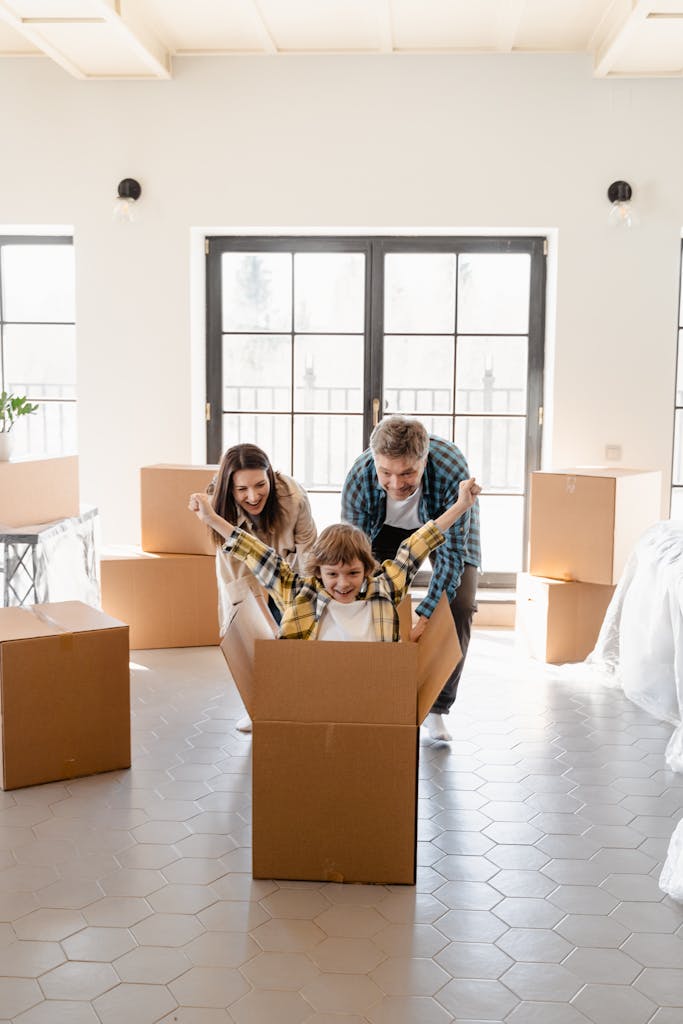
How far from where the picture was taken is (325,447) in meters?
5.27

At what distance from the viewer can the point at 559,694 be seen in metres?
4.05

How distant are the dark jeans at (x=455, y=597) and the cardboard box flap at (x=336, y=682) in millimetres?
883

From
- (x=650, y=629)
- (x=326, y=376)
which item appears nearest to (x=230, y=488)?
(x=650, y=629)

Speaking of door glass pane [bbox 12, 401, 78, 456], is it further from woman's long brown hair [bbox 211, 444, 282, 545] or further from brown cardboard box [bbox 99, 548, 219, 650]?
woman's long brown hair [bbox 211, 444, 282, 545]

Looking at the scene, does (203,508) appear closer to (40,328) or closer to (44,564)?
(44,564)

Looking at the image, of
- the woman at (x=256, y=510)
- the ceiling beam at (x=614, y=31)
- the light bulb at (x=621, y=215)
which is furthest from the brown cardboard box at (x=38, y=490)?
the ceiling beam at (x=614, y=31)

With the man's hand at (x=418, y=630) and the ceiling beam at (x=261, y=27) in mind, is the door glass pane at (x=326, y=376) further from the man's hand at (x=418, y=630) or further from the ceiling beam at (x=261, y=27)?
the man's hand at (x=418, y=630)

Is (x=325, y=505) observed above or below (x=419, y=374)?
below

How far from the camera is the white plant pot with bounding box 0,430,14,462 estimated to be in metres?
4.12

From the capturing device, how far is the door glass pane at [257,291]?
5.20 m

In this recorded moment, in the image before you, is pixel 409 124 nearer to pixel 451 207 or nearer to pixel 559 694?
pixel 451 207

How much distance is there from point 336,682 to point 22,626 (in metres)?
1.24

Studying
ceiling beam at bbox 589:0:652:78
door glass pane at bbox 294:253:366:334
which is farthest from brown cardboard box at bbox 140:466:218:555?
ceiling beam at bbox 589:0:652:78

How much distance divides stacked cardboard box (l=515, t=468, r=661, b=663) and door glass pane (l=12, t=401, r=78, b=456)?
Answer: 2415 millimetres
